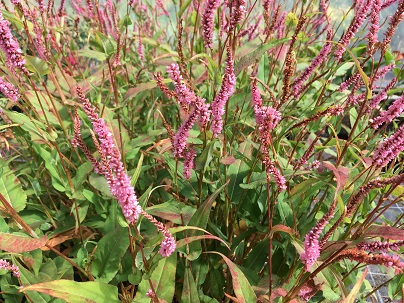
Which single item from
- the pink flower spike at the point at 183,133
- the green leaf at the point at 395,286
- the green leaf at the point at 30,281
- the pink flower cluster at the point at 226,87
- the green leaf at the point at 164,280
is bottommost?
the green leaf at the point at 395,286

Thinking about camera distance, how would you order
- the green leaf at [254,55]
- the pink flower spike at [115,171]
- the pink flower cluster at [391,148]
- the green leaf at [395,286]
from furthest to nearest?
the green leaf at [395,286] → the green leaf at [254,55] → the pink flower cluster at [391,148] → the pink flower spike at [115,171]

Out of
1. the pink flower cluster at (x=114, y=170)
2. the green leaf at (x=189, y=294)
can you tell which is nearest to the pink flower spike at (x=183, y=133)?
the pink flower cluster at (x=114, y=170)

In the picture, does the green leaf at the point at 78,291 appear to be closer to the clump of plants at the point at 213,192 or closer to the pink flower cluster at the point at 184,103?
the clump of plants at the point at 213,192

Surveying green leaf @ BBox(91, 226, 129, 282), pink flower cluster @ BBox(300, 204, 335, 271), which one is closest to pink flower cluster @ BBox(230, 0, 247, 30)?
pink flower cluster @ BBox(300, 204, 335, 271)

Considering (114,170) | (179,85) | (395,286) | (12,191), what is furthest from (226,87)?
(395,286)

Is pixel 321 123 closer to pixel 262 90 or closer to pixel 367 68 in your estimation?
pixel 262 90

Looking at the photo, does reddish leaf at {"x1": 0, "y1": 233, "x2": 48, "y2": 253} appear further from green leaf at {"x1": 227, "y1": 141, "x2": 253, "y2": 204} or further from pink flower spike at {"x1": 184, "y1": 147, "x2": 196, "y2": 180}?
green leaf at {"x1": 227, "y1": 141, "x2": 253, "y2": 204}

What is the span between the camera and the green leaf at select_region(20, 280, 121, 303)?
0.49 meters

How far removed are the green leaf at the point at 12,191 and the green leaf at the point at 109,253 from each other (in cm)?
20

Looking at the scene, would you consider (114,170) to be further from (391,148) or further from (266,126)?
(391,148)

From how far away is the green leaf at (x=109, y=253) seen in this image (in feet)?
2.38

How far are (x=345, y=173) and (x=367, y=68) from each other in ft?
7.59

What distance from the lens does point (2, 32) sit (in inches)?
22.6

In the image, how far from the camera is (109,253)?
73 cm
